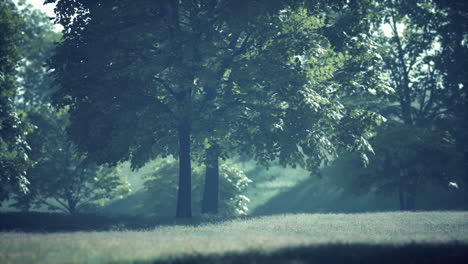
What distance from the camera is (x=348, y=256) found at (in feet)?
33.8

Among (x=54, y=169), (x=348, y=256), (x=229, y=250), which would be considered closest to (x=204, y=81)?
(x=229, y=250)

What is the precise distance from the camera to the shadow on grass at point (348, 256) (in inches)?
390

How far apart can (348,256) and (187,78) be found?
1155cm

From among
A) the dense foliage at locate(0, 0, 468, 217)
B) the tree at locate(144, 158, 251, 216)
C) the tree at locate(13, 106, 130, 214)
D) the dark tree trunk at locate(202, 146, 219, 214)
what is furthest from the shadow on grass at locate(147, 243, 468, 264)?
the tree at locate(13, 106, 130, 214)

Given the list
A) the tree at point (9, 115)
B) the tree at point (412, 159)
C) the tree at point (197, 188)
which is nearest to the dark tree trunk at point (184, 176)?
the tree at point (9, 115)

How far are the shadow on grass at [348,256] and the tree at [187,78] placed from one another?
30.0ft

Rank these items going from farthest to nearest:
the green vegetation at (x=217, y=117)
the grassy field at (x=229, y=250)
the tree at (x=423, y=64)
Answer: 1. the tree at (x=423, y=64)
2. the green vegetation at (x=217, y=117)
3. the grassy field at (x=229, y=250)

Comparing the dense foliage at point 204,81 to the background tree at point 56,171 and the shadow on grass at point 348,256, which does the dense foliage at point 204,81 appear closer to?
the background tree at point 56,171

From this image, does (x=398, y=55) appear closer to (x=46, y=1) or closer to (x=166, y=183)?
(x=166, y=183)

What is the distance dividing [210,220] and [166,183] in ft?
44.2

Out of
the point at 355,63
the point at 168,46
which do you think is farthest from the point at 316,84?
the point at 168,46

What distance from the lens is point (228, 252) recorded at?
10.5 meters

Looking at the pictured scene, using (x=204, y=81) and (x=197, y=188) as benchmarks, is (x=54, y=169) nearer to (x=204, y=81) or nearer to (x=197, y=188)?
(x=197, y=188)

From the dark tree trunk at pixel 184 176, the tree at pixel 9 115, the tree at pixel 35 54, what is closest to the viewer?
the dark tree trunk at pixel 184 176
